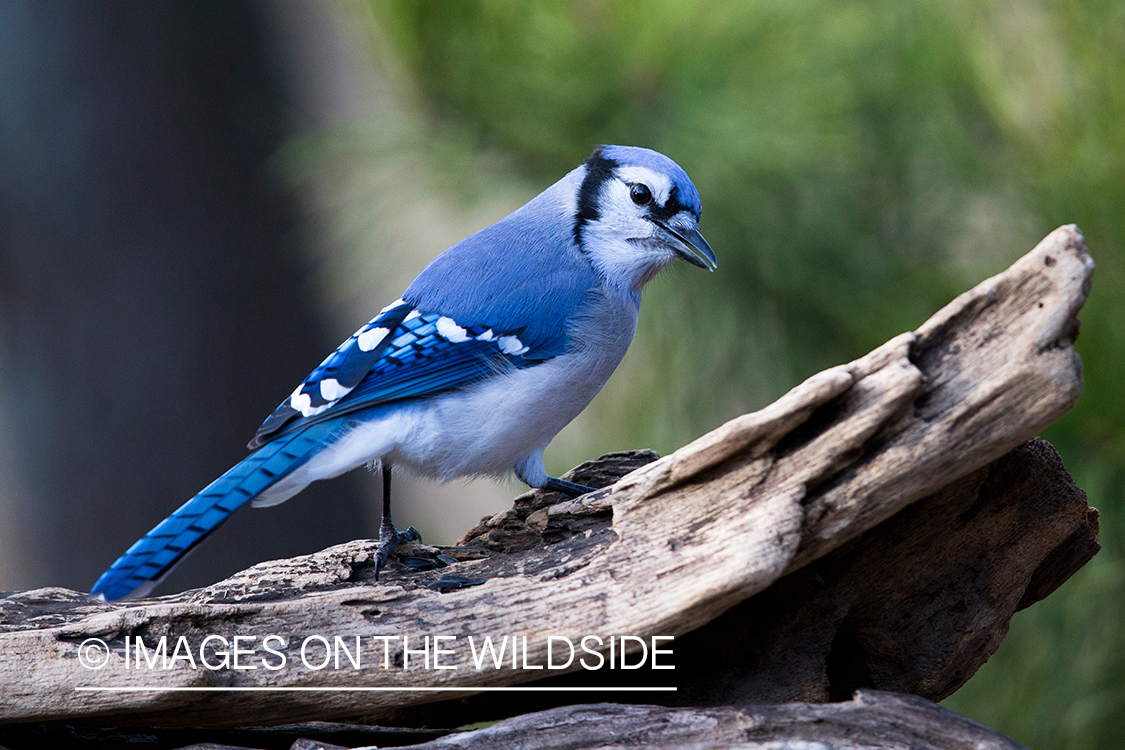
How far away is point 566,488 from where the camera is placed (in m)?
1.38

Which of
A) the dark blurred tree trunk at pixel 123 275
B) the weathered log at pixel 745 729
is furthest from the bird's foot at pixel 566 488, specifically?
the dark blurred tree trunk at pixel 123 275

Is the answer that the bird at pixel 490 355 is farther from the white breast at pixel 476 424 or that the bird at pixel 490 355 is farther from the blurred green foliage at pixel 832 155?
the blurred green foliage at pixel 832 155

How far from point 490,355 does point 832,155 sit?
2.27 feet

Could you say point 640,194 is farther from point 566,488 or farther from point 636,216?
point 566,488

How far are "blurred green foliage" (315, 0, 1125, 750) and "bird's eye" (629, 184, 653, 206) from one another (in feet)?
0.61

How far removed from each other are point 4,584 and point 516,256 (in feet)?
7.23

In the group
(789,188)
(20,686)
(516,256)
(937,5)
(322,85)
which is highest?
(322,85)

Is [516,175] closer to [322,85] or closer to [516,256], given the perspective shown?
[516,256]

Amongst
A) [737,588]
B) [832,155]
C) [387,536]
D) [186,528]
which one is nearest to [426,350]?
[387,536]

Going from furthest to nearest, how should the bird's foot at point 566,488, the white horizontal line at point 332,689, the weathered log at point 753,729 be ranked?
the bird's foot at point 566,488
the white horizontal line at point 332,689
the weathered log at point 753,729

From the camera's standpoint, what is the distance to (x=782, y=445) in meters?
0.97

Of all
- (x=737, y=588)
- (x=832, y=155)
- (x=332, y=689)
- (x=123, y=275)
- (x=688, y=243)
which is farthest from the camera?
(x=123, y=275)

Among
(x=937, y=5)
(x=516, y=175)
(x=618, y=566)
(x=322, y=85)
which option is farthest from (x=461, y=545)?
(x=322, y=85)

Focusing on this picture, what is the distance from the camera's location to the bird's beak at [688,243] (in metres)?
1.42
